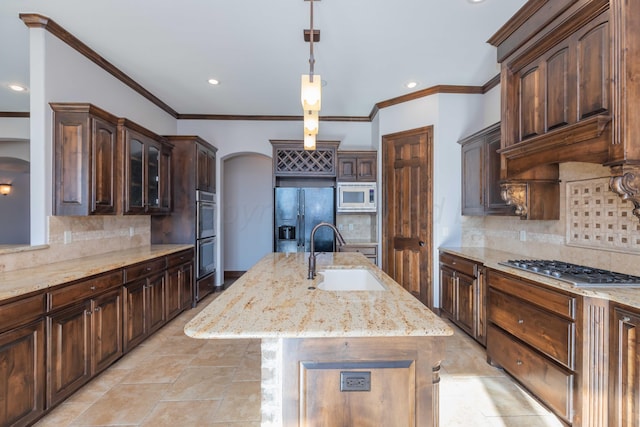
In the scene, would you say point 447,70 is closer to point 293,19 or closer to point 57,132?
point 293,19

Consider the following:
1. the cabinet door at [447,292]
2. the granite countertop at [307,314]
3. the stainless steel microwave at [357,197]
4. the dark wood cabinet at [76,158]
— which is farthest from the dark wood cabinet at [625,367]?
the dark wood cabinet at [76,158]

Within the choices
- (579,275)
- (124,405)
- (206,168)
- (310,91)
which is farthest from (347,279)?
(206,168)

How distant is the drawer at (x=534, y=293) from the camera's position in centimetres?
180

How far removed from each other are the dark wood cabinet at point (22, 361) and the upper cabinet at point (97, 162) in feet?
3.52

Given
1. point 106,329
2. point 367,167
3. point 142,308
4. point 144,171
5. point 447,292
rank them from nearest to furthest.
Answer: point 106,329 < point 142,308 < point 144,171 < point 447,292 < point 367,167

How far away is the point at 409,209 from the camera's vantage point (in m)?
4.07

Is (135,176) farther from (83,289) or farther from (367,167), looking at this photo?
(367,167)

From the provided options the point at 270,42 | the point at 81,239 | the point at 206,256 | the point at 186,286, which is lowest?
the point at 186,286

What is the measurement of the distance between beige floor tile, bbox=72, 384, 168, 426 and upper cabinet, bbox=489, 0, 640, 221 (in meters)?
3.21

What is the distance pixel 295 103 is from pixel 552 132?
329 cm

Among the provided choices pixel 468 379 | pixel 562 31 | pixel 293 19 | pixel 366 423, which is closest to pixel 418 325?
pixel 366 423

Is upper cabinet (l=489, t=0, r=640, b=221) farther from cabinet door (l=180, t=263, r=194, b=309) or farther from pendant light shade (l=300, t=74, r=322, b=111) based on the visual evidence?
cabinet door (l=180, t=263, r=194, b=309)

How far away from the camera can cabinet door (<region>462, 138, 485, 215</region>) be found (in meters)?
3.31

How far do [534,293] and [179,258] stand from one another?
3661mm
